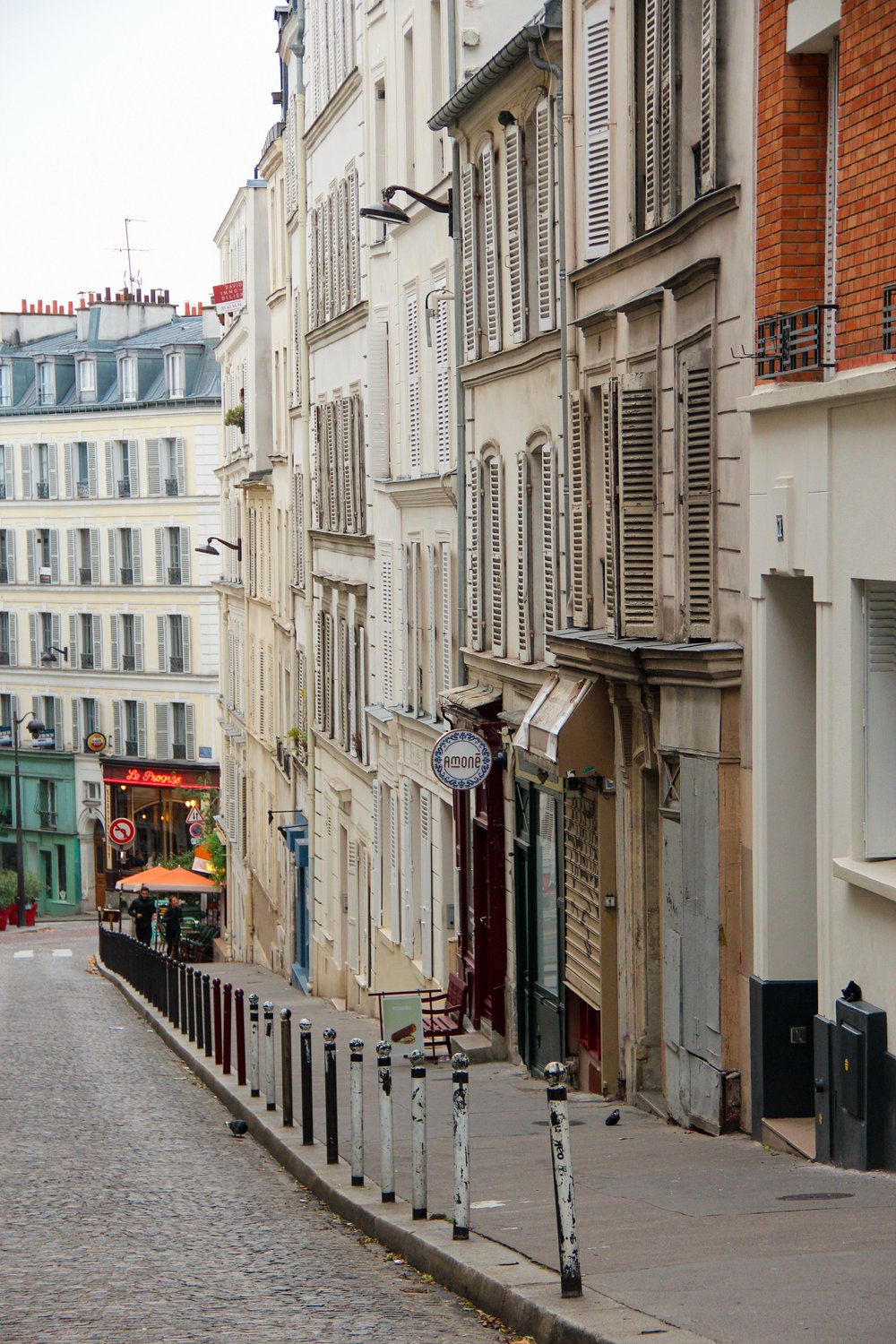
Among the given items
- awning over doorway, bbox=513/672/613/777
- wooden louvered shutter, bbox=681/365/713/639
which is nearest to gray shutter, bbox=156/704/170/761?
awning over doorway, bbox=513/672/613/777

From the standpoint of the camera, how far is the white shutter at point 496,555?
20.1 m

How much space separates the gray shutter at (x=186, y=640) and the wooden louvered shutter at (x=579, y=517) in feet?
178

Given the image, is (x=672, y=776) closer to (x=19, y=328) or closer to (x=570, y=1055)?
(x=570, y=1055)

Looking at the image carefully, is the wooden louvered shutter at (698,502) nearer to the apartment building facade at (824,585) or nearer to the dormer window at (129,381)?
the apartment building facade at (824,585)

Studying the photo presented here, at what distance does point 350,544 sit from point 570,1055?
14618mm

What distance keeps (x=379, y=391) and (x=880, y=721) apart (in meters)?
17.4

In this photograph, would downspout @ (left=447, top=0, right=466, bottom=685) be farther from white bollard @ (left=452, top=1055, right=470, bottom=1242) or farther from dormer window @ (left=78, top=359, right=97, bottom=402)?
dormer window @ (left=78, top=359, right=97, bottom=402)

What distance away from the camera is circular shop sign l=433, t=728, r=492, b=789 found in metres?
18.6

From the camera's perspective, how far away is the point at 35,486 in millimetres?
76062

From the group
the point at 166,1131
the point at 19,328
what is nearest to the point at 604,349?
the point at 166,1131

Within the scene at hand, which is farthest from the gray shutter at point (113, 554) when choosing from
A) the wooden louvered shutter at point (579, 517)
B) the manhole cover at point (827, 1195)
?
the manhole cover at point (827, 1195)

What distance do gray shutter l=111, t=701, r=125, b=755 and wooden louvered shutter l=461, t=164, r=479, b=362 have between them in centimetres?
5257

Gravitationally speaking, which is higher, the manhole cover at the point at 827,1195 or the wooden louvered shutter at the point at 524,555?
the wooden louvered shutter at the point at 524,555

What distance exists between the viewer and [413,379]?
82.9ft
